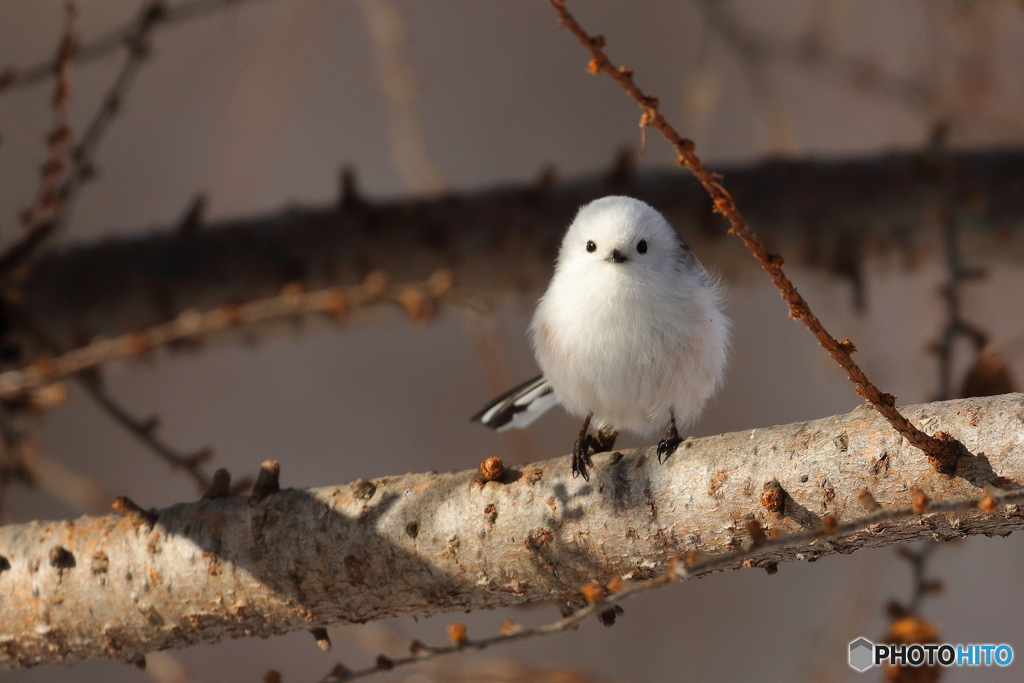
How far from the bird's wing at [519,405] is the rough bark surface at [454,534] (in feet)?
1.35

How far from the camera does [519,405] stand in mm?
1645

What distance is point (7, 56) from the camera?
3059mm

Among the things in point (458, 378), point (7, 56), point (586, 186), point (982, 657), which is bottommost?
point (982, 657)

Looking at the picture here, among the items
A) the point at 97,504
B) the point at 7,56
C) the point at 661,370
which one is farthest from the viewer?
the point at 7,56

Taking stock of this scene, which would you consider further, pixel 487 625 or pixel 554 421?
pixel 554 421

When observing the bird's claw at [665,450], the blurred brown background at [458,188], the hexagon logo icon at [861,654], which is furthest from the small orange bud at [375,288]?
the blurred brown background at [458,188]

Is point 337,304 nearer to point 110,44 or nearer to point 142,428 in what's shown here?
point 142,428

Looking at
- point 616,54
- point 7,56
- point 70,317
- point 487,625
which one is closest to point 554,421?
point 487,625

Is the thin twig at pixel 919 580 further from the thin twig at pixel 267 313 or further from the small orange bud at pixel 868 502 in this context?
the thin twig at pixel 267 313

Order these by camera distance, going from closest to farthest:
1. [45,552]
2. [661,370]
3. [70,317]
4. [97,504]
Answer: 1. [45,552]
2. [661,370]
3. [97,504]
4. [70,317]

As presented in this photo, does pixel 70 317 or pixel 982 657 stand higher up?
pixel 70 317

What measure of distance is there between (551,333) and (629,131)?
2.19 m

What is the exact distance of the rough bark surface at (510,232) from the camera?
191 cm

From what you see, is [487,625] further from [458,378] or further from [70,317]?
[70,317]
